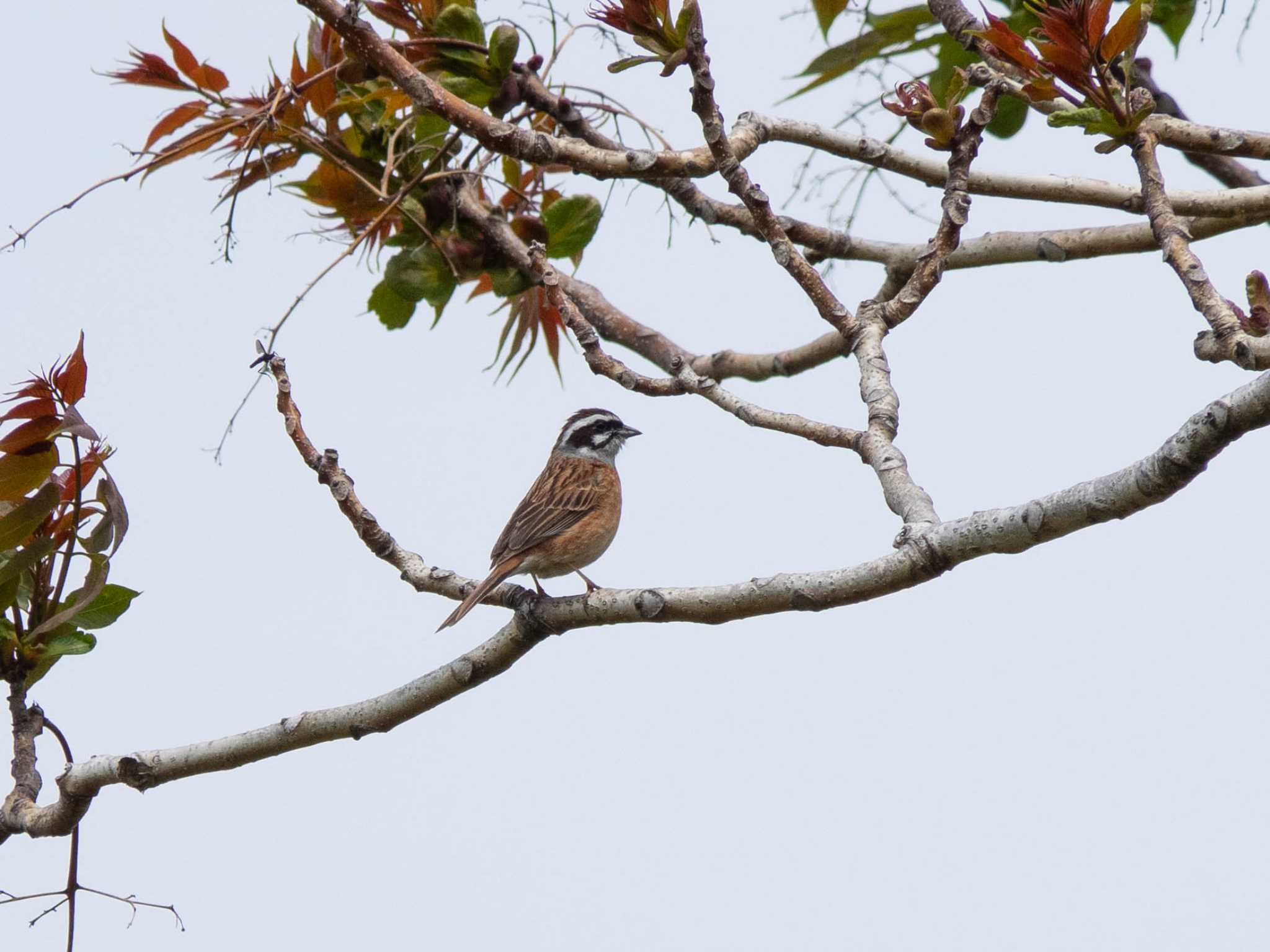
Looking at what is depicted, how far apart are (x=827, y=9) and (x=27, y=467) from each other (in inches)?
131

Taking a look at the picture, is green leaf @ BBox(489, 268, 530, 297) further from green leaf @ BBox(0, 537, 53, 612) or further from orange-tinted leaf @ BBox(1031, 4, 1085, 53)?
orange-tinted leaf @ BBox(1031, 4, 1085, 53)

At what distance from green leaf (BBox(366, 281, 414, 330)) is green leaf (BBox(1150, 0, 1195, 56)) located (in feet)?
10.3

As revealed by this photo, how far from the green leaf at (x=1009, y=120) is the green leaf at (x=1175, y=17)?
2.00ft

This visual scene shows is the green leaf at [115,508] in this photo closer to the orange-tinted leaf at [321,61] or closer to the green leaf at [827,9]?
the orange-tinted leaf at [321,61]

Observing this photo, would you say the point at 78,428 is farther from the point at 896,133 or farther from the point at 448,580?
the point at 896,133

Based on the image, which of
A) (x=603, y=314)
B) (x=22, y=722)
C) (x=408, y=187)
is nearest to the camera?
(x=22, y=722)

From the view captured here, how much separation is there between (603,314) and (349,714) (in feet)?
9.46

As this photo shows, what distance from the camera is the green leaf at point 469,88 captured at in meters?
5.29

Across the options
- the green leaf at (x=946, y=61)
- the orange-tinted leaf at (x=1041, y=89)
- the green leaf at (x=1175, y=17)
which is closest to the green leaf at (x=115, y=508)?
the orange-tinted leaf at (x=1041, y=89)

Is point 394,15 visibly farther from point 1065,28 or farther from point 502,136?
point 1065,28

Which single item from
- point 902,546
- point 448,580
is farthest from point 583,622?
point 902,546

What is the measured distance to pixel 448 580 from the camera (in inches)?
189

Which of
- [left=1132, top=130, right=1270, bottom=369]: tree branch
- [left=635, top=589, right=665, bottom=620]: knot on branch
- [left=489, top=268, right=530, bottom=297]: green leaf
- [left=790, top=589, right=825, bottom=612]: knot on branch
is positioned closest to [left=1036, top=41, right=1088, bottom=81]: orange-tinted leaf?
[left=1132, top=130, right=1270, bottom=369]: tree branch

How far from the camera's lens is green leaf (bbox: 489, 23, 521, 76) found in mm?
5156
